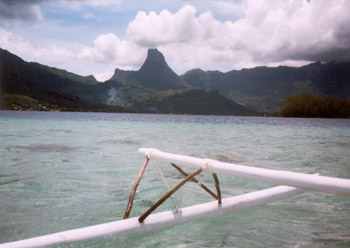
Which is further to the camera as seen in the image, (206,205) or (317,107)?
(317,107)

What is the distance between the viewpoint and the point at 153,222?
4.19 m

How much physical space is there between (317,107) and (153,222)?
582 ft

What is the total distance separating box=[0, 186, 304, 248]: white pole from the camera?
142 inches

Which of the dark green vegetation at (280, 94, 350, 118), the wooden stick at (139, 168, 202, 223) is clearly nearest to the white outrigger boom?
the wooden stick at (139, 168, 202, 223)

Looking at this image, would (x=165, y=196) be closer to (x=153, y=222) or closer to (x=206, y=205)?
(x=153, y=222)

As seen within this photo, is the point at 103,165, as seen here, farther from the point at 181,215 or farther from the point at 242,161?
the point at 181,215

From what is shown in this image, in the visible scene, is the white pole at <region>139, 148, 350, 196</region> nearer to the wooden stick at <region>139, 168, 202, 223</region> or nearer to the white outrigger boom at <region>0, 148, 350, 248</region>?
the white outrigger boom at <region>0, 148, 350, 248</region>

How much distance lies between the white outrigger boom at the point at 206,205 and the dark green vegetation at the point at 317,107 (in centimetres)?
17382

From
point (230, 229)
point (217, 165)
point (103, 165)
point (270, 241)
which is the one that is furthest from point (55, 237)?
point (103, 165)

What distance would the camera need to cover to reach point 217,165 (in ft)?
12.8

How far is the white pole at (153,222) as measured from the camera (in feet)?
11.9

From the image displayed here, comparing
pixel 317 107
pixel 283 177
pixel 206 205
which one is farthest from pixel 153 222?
pixel 317 107

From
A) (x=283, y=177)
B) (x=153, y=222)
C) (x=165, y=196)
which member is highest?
(x=283, y=177)

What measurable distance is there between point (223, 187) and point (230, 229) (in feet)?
10.8
